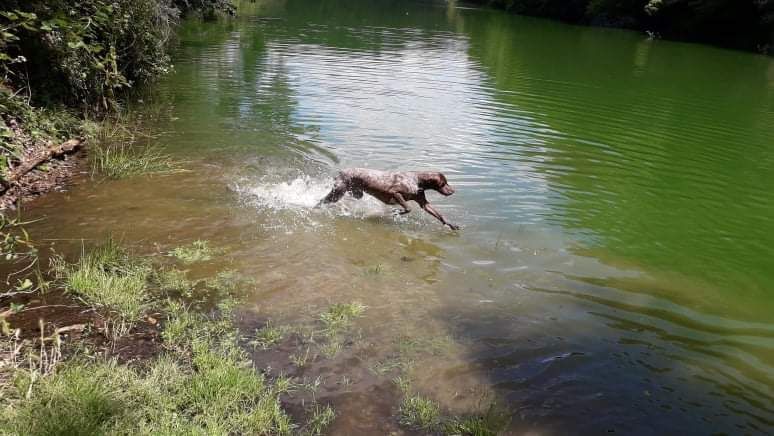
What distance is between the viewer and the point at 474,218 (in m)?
8.88

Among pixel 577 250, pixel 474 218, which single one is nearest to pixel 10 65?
pixel 474 218

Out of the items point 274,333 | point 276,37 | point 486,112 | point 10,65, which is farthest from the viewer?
point 276,37

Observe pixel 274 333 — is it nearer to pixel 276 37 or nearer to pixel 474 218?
pixel 474 218

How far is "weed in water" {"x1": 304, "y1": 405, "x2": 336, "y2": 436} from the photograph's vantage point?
13.7ft

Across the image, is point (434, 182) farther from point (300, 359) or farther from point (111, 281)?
point (111, 281)

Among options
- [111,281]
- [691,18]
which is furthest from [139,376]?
[691,18]

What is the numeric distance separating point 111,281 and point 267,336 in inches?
69.2

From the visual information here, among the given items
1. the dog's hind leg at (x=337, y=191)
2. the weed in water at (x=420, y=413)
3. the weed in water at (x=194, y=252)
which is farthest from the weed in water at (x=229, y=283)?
the dog's hind leg at (x=337, y=191)

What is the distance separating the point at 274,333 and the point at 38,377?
1.94 m

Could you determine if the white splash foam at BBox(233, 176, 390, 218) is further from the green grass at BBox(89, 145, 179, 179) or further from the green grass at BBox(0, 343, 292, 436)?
the green grass at BBox(0, 343, 292, 436)

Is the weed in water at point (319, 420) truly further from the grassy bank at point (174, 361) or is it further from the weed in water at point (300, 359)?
the weed in water at point (300, 359)

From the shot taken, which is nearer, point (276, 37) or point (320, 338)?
point (320, 338)

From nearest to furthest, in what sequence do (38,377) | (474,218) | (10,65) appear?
(38,377)
(474,218)
(10,65)

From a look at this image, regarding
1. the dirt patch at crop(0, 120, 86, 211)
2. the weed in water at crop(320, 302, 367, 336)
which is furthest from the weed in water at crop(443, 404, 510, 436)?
the dirt patch at crop(0, 120, 86, 211)
